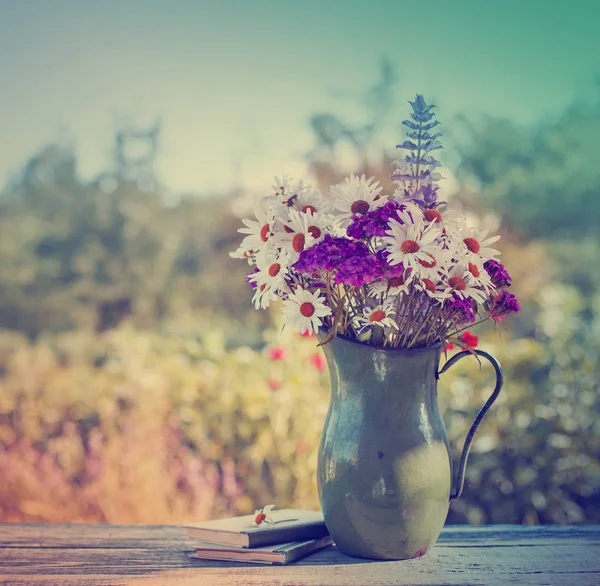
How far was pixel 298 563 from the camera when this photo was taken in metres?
1.05

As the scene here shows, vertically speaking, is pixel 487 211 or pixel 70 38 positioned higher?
pixel 70 38

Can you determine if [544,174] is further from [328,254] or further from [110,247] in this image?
[328,254]

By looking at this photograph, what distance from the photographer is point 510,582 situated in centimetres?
97

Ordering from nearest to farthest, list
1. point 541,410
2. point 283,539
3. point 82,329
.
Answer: point 283,539 → point 541,410 → point 82,329

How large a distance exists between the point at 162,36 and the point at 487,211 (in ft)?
6.20

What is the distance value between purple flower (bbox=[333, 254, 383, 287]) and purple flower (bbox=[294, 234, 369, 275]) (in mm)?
16

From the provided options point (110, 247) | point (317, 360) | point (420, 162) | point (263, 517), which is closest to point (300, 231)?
point (420, 162)

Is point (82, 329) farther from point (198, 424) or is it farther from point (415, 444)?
point (415, 444)

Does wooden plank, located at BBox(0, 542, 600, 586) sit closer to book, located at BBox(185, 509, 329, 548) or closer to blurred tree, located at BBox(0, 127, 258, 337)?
book, located at BBox(185, 509, 329, 548)

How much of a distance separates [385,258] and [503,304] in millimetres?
176

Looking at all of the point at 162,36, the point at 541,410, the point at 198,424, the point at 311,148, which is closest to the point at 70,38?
the point at 162,36

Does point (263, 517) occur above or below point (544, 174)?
below

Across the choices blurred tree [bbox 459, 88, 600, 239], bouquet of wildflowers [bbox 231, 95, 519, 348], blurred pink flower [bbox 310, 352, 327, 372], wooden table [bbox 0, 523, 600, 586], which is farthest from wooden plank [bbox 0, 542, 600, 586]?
blurred tree [bbox 459, 88, 600, 239]

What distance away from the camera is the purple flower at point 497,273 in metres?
1.03
